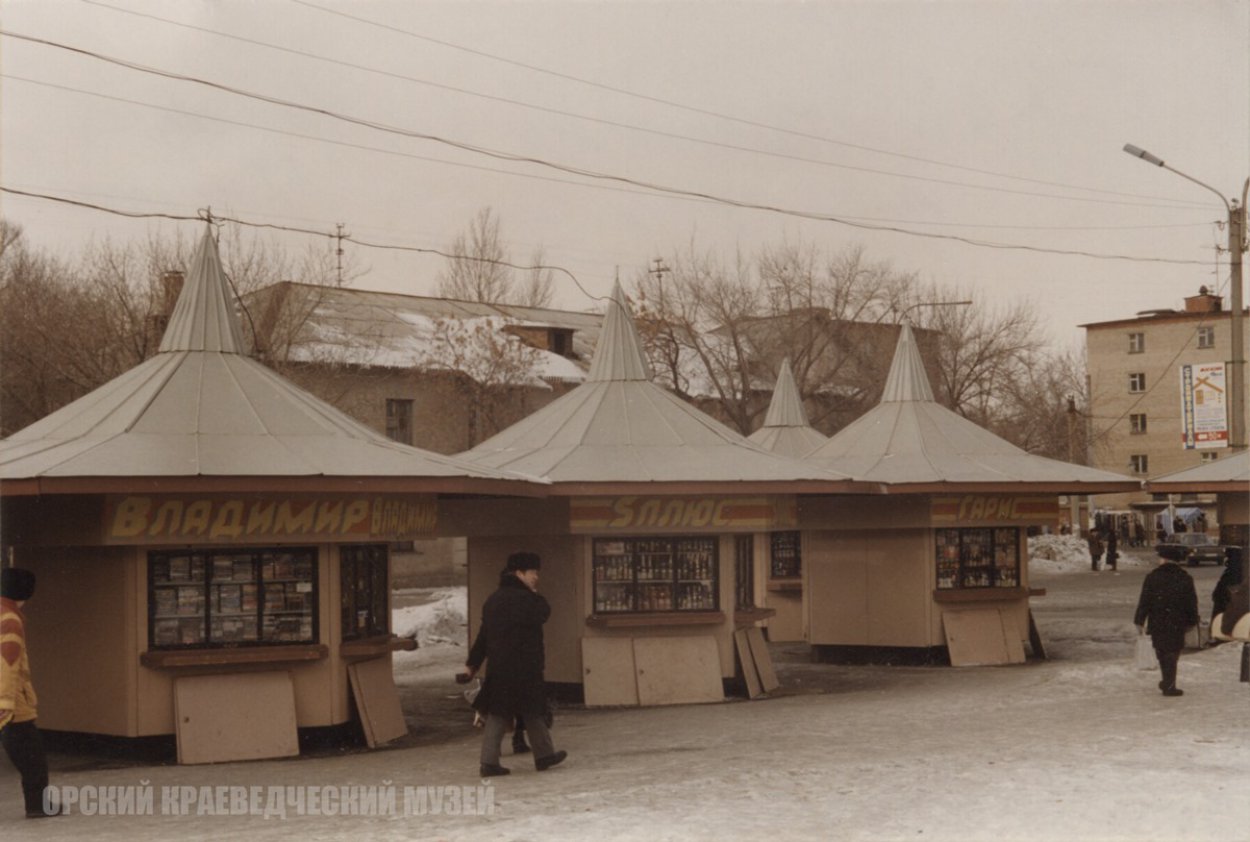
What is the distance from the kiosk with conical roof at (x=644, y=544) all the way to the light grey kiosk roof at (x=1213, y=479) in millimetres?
7232

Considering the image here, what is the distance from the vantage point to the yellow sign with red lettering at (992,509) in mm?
23094

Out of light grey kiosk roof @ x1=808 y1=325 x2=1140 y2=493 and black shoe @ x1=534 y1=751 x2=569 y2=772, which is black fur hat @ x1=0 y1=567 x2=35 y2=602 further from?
light grey kiosk roof @ x1=808 y1=325 x2=1140 y2=493

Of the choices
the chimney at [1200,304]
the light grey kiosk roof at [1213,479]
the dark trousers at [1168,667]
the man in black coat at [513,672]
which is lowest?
the dark trousers at [1168,667]

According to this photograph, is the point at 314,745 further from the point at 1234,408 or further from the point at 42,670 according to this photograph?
the point at 1234,408

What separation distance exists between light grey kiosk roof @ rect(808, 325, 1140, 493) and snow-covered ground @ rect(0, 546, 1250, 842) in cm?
350

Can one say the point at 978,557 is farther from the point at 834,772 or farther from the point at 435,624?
the point at 834,772

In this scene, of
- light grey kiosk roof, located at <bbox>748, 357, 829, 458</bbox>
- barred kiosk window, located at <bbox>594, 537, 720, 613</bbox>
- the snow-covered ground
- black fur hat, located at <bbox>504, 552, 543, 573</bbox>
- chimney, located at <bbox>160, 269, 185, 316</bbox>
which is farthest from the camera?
chimney, located at <bbox>160, 269, 185, 316</bbox>

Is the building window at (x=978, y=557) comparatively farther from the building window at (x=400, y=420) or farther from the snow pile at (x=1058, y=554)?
the snow pile at (x=1058, y=554)

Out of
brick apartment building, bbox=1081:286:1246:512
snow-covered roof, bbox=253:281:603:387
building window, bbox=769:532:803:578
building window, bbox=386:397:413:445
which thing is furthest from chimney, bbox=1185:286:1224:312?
building window, bbox=769:532:803:578

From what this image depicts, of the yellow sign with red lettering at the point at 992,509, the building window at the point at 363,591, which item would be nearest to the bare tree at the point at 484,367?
the yellow sign with red lettering at the point at 992,509

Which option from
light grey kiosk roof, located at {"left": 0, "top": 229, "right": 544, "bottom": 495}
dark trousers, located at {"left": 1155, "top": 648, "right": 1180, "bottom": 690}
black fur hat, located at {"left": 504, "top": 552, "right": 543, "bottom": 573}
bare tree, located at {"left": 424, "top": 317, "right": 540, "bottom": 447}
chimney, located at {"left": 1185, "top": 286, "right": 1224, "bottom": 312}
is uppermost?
chimney, located at {"left": 1185, "top": 286, "right": 1224, "bottom": 312}

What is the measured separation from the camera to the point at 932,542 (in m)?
23.2

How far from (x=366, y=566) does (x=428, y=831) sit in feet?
22.2

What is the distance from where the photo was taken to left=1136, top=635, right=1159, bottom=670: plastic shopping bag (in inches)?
718
